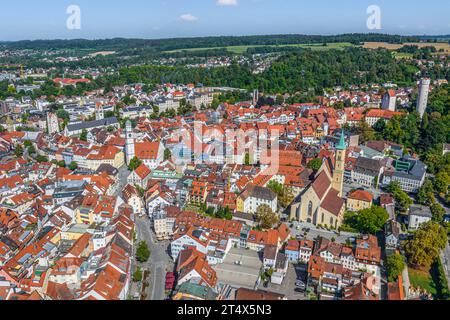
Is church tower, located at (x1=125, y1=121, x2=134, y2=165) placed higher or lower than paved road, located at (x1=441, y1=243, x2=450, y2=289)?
higher

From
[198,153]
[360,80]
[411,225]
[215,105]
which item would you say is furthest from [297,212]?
[360,80]

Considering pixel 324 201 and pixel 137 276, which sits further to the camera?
pixel 324 201

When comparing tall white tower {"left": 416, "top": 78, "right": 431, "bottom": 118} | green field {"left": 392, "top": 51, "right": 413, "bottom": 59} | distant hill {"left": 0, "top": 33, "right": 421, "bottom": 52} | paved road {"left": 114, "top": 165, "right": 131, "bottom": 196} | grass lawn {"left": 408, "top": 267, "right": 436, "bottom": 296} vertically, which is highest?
distant hill {"left": 0, "top": 33, "right": 421, "bottom": 52}

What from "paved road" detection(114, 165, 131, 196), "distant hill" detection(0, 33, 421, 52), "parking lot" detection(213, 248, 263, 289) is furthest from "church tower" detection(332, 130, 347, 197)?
"distant hill" detection(0, 33, 421, 52)

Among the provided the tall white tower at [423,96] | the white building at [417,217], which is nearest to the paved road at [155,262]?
the white building at [417,217]

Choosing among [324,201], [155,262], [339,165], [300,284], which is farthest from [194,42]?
[300,284]

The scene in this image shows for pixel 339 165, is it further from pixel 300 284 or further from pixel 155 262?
pixel 155 262

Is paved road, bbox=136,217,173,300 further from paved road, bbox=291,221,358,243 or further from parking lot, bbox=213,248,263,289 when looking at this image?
paved road, bbox=291,221,358,243
